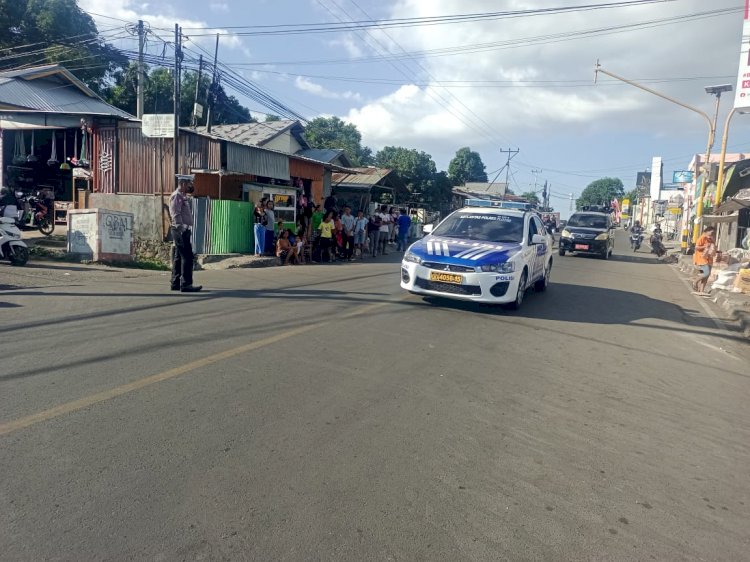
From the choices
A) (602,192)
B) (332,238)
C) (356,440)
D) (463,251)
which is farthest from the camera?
(602,192)

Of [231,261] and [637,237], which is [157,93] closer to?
[231,261]

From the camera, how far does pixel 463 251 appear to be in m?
8.80

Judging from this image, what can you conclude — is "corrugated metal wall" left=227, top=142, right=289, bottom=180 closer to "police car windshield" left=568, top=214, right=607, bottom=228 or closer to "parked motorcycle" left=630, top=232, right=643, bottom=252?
"police car windshield" left=568, top=214, right=607, bottom=228

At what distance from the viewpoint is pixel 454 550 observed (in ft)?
9.00

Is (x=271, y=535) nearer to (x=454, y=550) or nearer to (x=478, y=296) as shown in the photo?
(x=454, y=550)

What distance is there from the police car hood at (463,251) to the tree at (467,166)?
2891 inches

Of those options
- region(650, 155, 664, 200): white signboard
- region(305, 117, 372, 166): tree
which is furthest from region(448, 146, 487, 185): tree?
region(650, 155, 664, 200): white signboard

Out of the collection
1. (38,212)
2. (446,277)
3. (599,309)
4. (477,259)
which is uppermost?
(38,212)

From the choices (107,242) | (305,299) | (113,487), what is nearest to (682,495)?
(113,487)

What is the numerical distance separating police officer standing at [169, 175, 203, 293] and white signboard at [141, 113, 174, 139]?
7610 millimetres

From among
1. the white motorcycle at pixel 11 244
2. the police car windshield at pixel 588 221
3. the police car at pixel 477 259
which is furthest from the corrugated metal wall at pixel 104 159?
the police car windshield at pixel 588 221

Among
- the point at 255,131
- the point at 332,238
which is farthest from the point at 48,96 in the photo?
the point at 332,238

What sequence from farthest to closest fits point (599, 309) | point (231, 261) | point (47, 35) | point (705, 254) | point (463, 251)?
point (47, 35)
point (231, 261)
point (705, 254)
point (599, 309)
point (463, 251)

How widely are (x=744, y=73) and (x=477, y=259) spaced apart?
12.9m
